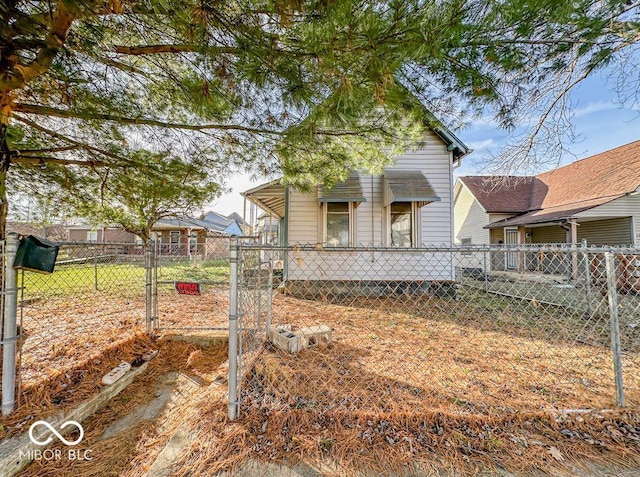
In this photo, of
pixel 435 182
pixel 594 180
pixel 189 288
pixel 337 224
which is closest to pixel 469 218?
pixel 594 180

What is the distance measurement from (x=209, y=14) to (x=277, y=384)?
3164 mm

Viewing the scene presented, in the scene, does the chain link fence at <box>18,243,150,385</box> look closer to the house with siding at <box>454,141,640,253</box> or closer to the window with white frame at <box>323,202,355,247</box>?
the window with white frame at <box>323,202,355,247</box>

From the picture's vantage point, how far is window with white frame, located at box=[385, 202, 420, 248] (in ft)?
22.8

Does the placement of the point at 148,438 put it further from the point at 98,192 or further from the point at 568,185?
the point at 568,185

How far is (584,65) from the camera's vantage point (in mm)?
3129

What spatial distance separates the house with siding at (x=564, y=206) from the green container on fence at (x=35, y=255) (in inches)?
262

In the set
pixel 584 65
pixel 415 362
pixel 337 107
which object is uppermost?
pixel 584 65

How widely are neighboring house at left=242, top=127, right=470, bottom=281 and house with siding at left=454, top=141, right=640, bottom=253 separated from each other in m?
1.46

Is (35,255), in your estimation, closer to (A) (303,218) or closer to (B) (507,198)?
(A) (303,218)

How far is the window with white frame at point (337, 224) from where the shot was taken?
23.5ft

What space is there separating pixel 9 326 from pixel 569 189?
17671 millimetres

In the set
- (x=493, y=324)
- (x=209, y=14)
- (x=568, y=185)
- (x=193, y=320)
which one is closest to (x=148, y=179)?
(x=209, y=14)

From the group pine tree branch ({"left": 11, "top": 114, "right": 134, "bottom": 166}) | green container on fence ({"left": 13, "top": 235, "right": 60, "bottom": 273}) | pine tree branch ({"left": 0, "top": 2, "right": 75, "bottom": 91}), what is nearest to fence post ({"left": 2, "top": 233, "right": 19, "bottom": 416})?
green container on fence ({"left": 13, "top": 235, "right": 60, "bottom": 273})

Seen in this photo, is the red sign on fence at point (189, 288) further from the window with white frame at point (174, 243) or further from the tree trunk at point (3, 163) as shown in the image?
the tree trunk at point (3, 163)
